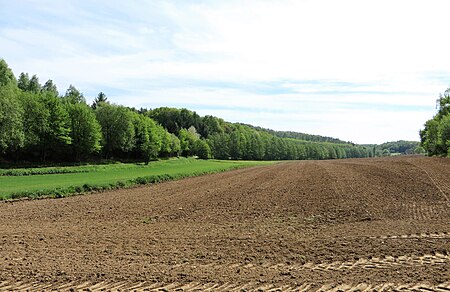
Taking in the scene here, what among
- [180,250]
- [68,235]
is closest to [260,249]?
[180,250]

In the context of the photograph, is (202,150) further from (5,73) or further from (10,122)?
(10,122)

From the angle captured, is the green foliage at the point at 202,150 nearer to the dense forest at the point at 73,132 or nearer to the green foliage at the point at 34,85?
the dense forest at the point at 73,132

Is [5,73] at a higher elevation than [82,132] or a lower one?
higher

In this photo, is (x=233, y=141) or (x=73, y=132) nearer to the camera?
(x=73, y=132)

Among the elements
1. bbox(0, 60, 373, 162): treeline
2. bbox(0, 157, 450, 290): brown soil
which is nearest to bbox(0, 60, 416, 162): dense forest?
bbox(0, 60, 373, 162): treeline

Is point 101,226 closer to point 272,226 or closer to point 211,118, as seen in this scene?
point 272,226

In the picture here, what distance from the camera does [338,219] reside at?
16562mm

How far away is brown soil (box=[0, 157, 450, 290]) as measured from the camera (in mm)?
9094

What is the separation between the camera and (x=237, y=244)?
12719mm

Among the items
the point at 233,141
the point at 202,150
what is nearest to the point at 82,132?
the point at 202,150

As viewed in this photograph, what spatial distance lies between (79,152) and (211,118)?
368ft

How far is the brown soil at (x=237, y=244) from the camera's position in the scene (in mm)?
9094

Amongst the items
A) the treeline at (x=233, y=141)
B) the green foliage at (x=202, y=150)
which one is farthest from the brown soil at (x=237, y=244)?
the treeline at (x=233, y=141)

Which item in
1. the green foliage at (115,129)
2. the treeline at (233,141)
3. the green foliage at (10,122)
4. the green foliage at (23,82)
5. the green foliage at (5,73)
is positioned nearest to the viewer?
the green foliage at (10,122)
